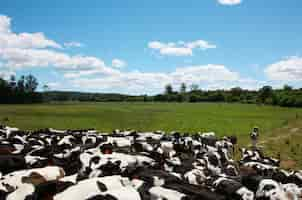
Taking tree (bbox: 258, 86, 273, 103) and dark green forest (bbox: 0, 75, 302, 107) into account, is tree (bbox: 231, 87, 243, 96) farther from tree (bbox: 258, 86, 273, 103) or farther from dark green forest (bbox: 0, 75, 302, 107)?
tree (bbox: 258, 86, 273, 103)

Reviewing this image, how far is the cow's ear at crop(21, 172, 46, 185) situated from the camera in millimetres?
5656

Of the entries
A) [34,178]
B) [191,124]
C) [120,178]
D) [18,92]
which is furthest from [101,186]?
[18,92]

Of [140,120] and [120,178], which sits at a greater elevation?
[120,178]

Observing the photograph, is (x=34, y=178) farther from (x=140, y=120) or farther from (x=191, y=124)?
(x=140, y=120)

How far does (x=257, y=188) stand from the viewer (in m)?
7.25

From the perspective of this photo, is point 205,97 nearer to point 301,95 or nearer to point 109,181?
point 301,95

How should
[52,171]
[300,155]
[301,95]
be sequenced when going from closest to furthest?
[52,171]
[300,155]
[301,95]

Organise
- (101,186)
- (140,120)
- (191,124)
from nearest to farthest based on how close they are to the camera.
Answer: (101,186) < (191,124) < (140,120)

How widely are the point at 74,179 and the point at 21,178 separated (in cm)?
113

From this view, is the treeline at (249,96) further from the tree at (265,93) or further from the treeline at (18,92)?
the treeline at (18,92)

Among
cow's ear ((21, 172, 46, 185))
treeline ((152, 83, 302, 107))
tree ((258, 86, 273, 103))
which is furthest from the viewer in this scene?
tree ((258, 86, 273, 103))

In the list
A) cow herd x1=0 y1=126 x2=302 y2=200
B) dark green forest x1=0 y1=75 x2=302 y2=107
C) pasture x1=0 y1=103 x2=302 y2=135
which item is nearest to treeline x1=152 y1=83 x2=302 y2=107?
dark green forest x1=0 y1=75 x2=302 y2=107

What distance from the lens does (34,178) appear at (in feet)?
18.8

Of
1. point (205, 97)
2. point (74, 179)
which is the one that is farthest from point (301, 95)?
point (74, 179)
